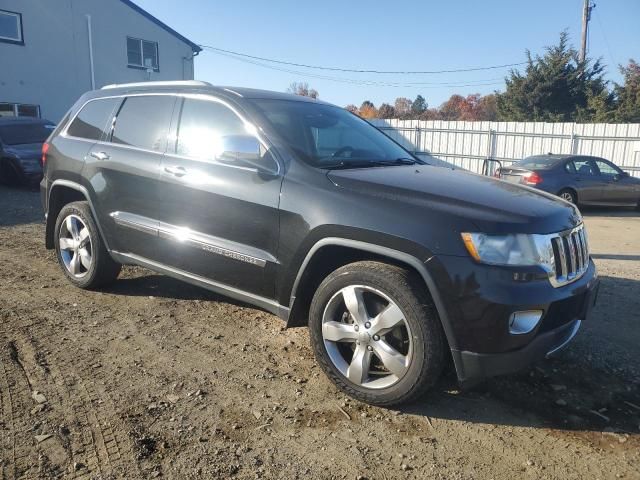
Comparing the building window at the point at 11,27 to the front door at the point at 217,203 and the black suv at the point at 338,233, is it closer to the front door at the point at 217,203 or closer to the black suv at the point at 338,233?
the black suv at the point at 338,233

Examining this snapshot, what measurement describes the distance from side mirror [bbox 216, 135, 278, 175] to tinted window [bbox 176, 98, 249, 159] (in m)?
0.15

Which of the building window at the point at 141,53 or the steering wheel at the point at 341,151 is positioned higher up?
the building window at the point at 141,53

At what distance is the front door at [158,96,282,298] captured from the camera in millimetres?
3434

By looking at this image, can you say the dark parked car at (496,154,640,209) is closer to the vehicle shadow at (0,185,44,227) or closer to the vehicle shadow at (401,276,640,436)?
the vehicle shadow at (401,276,640,436)

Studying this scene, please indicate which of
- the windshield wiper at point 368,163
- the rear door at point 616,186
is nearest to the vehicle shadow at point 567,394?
the windshield wiper at point 368,163

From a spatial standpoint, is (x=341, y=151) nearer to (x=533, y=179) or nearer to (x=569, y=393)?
(x=569, y=393)

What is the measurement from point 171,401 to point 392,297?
55.5 inches

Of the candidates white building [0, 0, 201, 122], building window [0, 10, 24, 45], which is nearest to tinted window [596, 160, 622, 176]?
white building [0, 0, 201, 122]

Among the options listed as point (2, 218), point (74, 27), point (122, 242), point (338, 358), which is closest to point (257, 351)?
point (338, 358)

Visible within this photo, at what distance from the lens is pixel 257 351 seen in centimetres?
378

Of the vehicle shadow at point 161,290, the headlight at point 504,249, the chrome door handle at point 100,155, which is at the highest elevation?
the chrome door handle at point 100,155

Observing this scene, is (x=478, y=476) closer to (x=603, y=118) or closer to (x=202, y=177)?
→ (x=202, y=177)

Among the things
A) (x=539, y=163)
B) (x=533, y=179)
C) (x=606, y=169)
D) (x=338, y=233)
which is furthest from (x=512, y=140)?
(x=338, y=233)

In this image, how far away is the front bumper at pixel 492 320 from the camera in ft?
8.79
